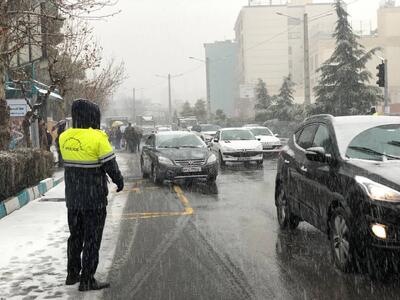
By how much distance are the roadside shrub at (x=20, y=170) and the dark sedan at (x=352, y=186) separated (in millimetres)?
5148

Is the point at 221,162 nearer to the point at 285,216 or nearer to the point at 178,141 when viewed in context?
the point at 178,141

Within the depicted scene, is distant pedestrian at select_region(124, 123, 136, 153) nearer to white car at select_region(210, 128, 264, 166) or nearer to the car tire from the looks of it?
white car at select_region(210, 128, 264, 166)

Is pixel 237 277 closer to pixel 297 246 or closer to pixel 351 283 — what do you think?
pixel 351 283

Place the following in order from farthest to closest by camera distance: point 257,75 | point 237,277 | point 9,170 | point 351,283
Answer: point 257,75 < point 9,170 < point 237,277 < point 351,283

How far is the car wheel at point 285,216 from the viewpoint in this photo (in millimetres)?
7738

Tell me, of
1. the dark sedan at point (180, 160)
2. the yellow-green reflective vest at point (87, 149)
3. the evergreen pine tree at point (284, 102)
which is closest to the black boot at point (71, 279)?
the yellow-green reflective vest at point (87, 149)

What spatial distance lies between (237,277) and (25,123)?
479 inches

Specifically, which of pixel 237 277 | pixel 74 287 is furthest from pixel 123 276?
pixel 237 277

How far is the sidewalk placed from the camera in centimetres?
524

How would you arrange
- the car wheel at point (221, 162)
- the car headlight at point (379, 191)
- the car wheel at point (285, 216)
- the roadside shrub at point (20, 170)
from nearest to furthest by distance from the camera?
the car headlight at point (379, 191)
the car wheel at point (285, 216)
the roadside shrub at point (20, 170)
the car wheel at point (221, 162)

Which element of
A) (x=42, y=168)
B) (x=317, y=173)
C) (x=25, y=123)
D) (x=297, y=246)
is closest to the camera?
(x=317, y=173)

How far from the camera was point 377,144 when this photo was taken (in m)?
6.04

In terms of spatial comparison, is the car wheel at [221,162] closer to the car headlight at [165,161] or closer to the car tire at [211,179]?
the car tire at [211,179]

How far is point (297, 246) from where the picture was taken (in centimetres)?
684
